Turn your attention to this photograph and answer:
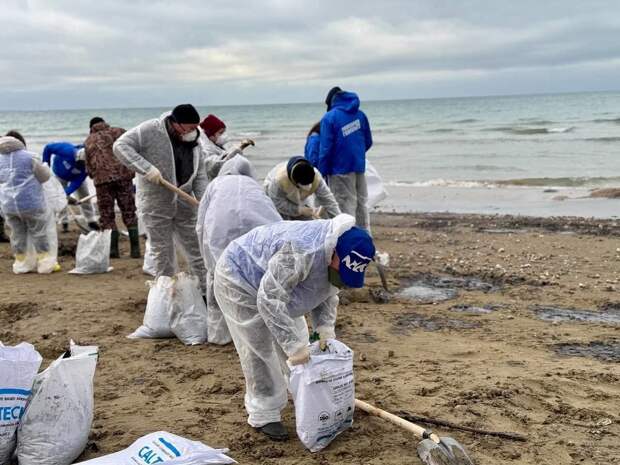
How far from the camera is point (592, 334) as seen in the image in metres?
5.01

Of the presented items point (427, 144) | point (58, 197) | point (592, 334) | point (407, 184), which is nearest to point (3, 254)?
point (58, 197)

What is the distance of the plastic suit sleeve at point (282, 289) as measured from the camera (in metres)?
2.95

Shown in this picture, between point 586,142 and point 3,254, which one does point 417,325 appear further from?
point 586,142

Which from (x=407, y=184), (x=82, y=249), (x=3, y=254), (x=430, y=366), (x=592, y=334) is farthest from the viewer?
(x=407, y=184)

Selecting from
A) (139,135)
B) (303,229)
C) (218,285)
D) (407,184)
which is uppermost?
(139,135)

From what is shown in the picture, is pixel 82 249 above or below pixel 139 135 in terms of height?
below

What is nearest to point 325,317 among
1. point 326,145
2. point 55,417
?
point 55,417

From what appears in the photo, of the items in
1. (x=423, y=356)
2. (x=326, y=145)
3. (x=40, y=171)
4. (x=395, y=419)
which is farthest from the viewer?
(x=40, y=171)

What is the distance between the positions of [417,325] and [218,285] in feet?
8.03

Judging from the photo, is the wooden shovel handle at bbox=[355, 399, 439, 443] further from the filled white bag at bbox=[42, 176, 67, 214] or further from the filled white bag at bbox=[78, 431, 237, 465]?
the filled white bag at bbox=[42, 176, 67, 214]

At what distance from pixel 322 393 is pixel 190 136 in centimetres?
283

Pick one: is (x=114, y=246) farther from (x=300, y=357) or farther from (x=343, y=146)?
(x=300, y=357)

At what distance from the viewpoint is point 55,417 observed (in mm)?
2986

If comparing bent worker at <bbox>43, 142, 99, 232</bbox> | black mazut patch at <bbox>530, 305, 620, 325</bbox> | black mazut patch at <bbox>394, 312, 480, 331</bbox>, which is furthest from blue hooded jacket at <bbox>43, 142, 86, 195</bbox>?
black mazut patch at <bbox>530, 305, 620, 325</bbox>
